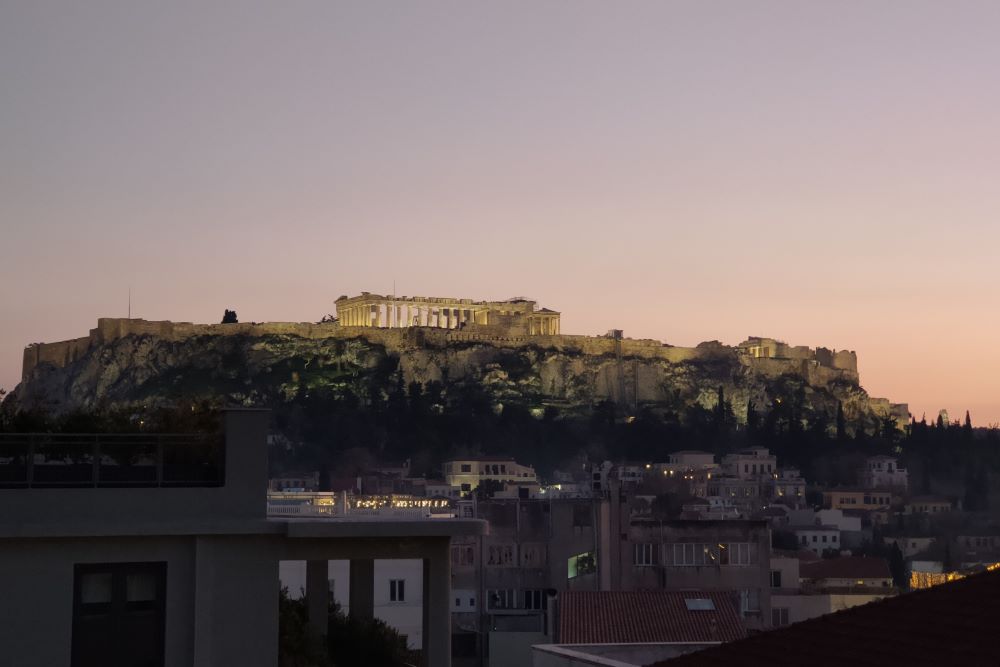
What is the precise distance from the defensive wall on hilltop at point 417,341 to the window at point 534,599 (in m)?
116

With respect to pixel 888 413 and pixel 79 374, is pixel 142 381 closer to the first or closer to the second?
pixel 79 374

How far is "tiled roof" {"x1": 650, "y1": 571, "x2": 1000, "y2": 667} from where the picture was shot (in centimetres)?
1213

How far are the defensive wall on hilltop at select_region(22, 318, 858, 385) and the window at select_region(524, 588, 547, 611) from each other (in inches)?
4556

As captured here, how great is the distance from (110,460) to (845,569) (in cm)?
8185

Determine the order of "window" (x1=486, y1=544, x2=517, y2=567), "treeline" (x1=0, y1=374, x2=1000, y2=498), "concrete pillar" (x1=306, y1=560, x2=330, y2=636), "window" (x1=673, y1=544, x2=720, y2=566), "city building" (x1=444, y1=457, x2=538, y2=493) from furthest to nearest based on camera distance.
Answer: "treeline" (x1=0, y1=374, x2=1000, y2=498) → "city building" (x1=444, y1=457, x2=538, y2=493) → "window" (x1=486, y1=544, x2=517, y2=567) → "window" (x1=673, y1=544, x2=720, y2=566) → "concrete pillar" (x1=306, y1=560, x2=330, y2=636)

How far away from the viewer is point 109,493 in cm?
1739

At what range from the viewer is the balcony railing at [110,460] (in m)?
17.5

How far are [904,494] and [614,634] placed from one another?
419 feet

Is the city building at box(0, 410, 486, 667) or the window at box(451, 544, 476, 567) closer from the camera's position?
the city building at box(0, 410, 486, 667)

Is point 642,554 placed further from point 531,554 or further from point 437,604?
point 437,604

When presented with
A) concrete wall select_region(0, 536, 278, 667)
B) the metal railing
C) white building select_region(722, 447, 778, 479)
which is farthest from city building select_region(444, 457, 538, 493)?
concrete wall select_region(0, 536, 278, 667)

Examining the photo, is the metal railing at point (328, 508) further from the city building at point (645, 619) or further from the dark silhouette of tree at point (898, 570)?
the dark silhouette of tree at point (898, 570)

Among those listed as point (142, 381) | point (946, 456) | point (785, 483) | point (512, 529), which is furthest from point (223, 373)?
point (512, 529)

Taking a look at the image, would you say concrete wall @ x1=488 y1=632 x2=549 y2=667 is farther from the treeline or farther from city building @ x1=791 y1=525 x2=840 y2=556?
the treeline
